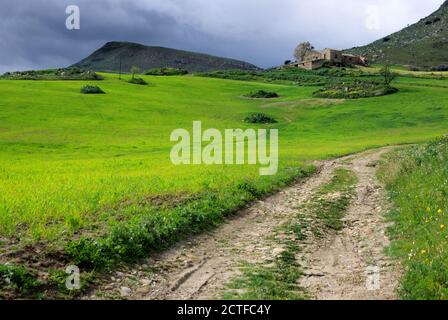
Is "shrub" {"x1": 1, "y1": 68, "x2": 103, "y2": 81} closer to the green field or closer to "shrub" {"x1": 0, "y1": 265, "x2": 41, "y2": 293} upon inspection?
the green field

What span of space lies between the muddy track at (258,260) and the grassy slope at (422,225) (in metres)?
0.46

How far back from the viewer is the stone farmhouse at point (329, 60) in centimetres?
17245

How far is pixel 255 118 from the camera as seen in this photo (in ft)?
242

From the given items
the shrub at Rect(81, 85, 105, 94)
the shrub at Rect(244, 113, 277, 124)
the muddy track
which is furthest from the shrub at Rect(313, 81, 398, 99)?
the muddy track

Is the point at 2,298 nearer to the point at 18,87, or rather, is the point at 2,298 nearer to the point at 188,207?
the point at 188,207

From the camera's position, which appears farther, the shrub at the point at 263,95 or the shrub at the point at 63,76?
the shrub at the point at 63,76

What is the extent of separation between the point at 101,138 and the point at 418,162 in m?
40.1

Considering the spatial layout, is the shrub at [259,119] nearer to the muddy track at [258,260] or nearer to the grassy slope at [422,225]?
the grassy slope at [422,225]

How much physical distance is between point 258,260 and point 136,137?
47854 mm

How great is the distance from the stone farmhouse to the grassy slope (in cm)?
15342

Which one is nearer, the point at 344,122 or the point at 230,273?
the point at 230,273

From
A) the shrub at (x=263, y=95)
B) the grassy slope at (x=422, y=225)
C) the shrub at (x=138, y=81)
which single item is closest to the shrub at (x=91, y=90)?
the shrub at (x=138, y=81)

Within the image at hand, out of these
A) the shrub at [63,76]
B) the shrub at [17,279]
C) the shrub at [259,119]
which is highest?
the shrub at [63,76]
